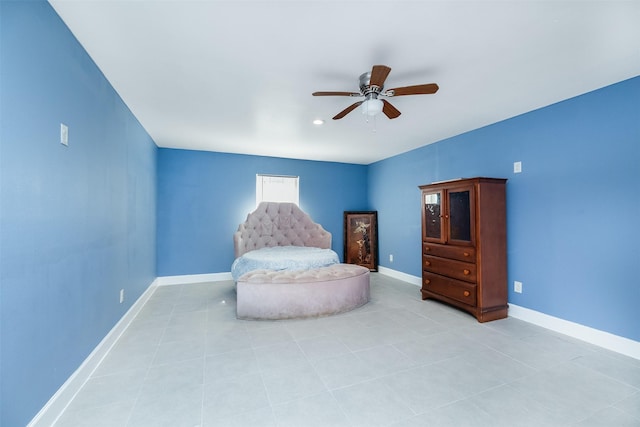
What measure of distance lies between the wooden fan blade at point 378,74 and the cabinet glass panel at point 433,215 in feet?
6.91

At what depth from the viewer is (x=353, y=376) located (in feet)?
6.55

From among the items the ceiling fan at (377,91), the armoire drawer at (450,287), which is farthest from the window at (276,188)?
the ceiling fan at (377,91)

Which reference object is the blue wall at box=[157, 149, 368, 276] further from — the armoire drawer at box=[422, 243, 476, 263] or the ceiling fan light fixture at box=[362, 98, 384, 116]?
the ceiling fan light fixture at box=[362, 98, 384, 116]

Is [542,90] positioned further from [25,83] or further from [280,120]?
[25,83]

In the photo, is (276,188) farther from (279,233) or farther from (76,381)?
(76,381)

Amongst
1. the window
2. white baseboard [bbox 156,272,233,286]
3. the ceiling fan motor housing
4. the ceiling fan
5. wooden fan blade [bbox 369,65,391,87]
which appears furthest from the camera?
the window

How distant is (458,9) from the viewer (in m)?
1.55

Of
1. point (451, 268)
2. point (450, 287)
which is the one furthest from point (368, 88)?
point (450, 287)

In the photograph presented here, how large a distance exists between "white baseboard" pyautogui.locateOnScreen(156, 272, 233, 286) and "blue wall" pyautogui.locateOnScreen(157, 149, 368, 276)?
72mm

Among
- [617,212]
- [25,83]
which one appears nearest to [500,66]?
[617,212]

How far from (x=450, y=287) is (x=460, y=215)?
0.92 meters

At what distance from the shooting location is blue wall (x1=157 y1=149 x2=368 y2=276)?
4699 mm

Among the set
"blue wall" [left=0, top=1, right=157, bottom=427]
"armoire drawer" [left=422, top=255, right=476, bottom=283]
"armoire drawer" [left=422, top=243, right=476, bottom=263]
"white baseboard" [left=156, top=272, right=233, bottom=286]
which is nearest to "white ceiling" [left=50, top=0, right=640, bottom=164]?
"blue wall" [left=0, top=1, right=157, bottom=427]

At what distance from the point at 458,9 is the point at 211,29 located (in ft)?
4.86
